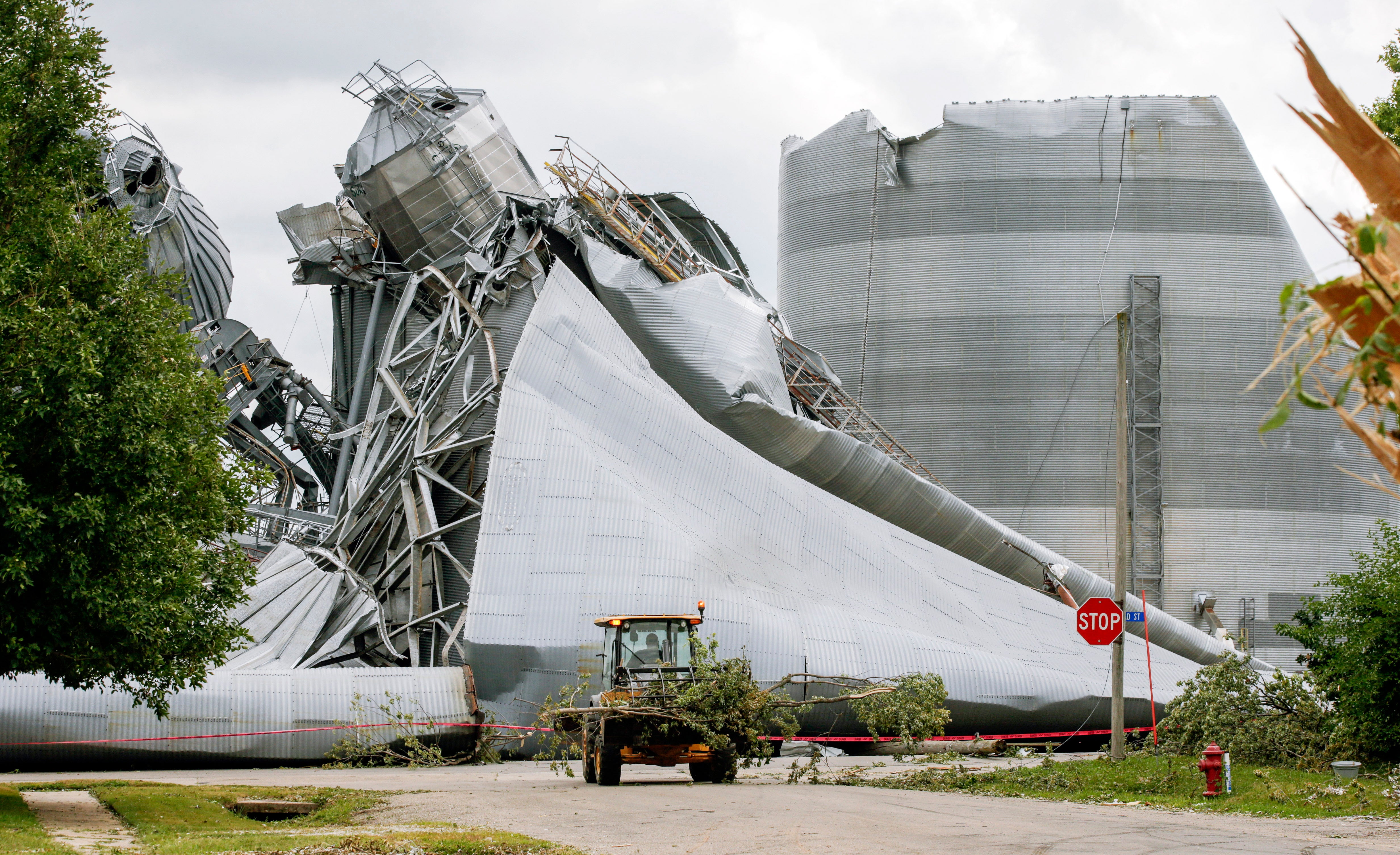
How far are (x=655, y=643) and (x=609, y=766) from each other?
1.99 m

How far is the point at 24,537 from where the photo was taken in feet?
39.7

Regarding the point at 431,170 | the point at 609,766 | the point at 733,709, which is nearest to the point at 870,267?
the point at 431,170

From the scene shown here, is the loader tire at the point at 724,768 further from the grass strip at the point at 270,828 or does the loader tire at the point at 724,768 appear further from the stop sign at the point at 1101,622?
the stop sign at the point at 1101,622

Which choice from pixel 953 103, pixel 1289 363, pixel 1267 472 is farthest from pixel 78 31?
pixel 1267 472

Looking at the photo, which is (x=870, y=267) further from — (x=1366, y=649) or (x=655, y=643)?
(x=655, y=643)

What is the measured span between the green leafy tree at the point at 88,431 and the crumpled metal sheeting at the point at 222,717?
6.04m

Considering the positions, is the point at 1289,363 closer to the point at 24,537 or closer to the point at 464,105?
the point at 24,537

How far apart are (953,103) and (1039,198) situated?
4575 mm

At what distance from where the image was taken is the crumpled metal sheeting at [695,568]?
870 inches

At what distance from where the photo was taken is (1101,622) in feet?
62.8

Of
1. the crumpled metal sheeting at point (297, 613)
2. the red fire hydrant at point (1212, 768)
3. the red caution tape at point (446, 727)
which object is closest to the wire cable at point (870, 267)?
the red caution tape at point (446, 727)

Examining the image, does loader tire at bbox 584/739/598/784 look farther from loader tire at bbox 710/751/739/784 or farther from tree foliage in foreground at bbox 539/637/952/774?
loader tire at bbox 710/751/739/784

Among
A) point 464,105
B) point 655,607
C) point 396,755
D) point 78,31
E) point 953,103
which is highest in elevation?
point 953,103

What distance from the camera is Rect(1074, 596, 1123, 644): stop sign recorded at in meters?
19.0
